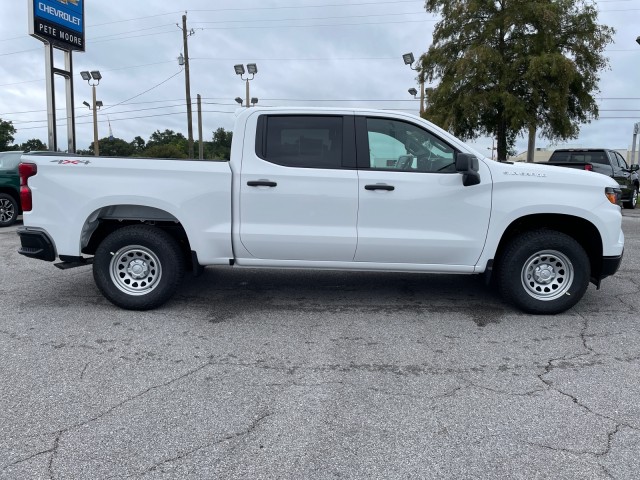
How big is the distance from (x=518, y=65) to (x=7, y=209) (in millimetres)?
16844

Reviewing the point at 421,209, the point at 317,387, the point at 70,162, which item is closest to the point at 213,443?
the point at 317,387

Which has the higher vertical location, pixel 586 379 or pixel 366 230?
pixel 366 230

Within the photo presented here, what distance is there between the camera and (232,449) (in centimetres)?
276

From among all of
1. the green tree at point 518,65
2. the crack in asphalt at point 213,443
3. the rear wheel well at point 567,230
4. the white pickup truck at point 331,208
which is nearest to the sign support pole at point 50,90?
the green tree at point 518,65

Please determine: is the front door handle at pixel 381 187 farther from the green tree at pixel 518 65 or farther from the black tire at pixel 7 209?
the green tree at pixel 518 65

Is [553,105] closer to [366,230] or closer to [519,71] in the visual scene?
[519,71]

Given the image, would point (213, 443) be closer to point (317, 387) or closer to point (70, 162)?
point (317, 387)

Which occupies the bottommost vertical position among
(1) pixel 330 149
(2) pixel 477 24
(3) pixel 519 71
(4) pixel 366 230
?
(4) pixel 366 230

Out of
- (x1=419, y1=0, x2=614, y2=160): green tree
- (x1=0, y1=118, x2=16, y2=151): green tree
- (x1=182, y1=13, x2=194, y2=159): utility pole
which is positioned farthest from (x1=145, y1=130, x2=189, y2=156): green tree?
(x1=419, y1=0, x2=614, y2=160): green tree

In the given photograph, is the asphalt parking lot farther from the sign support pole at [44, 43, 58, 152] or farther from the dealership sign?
the dealership sign

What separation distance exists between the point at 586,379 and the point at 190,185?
11.9 feet

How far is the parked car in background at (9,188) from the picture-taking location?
458 inches

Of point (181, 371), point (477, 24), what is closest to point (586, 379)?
point (181, 371)

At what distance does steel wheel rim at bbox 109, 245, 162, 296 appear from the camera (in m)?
5.11
